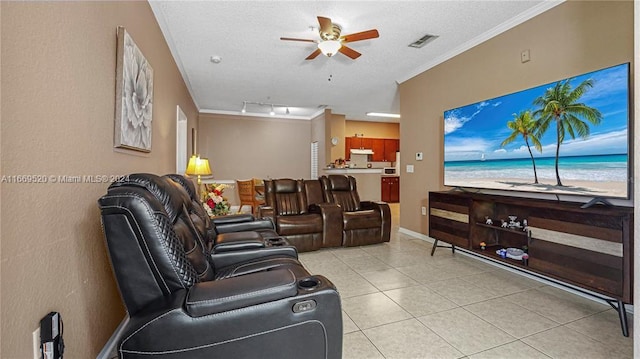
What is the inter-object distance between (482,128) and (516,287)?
5.62 feet

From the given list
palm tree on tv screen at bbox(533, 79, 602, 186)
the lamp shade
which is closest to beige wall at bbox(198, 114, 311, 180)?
the lamp shade

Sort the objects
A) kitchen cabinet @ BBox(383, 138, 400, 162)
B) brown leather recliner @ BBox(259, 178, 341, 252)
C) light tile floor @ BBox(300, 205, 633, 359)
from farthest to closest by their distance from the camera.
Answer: kitchen cabinet @ BBox(383, 138, 400, 162) < brown leather recliner @ BBox(259, 178, 341, 252) < light tile floor @ BBox(300, 205, 633, 359)

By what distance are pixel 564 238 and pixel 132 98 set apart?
339cm

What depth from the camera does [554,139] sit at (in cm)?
256

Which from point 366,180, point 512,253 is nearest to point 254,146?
point 366,180

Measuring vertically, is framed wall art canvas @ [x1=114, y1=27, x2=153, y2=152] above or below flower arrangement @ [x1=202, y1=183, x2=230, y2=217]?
above

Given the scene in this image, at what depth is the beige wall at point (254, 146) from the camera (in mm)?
7730

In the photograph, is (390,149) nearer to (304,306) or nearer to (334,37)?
(334,37)

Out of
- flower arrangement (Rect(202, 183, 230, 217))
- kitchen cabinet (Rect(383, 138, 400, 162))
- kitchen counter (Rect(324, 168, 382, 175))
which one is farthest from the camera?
kitchen cabinet (Rect(383, 138, 400, 162))

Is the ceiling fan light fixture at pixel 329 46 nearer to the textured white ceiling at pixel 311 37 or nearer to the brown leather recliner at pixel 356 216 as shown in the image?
the textured white ceiling at pixel 311 37

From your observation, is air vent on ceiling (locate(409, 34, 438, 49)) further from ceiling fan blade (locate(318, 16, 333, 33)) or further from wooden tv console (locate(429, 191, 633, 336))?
wooden tv console (locate(429, 191, 633, 336))

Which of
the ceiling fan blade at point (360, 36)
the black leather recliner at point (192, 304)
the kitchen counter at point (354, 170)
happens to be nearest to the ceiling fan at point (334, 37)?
the ceiling fan blade at point (360, 36)

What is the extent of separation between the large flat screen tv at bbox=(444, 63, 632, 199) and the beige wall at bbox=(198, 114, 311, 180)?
5.60m

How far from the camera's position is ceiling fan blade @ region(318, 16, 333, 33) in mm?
2615
